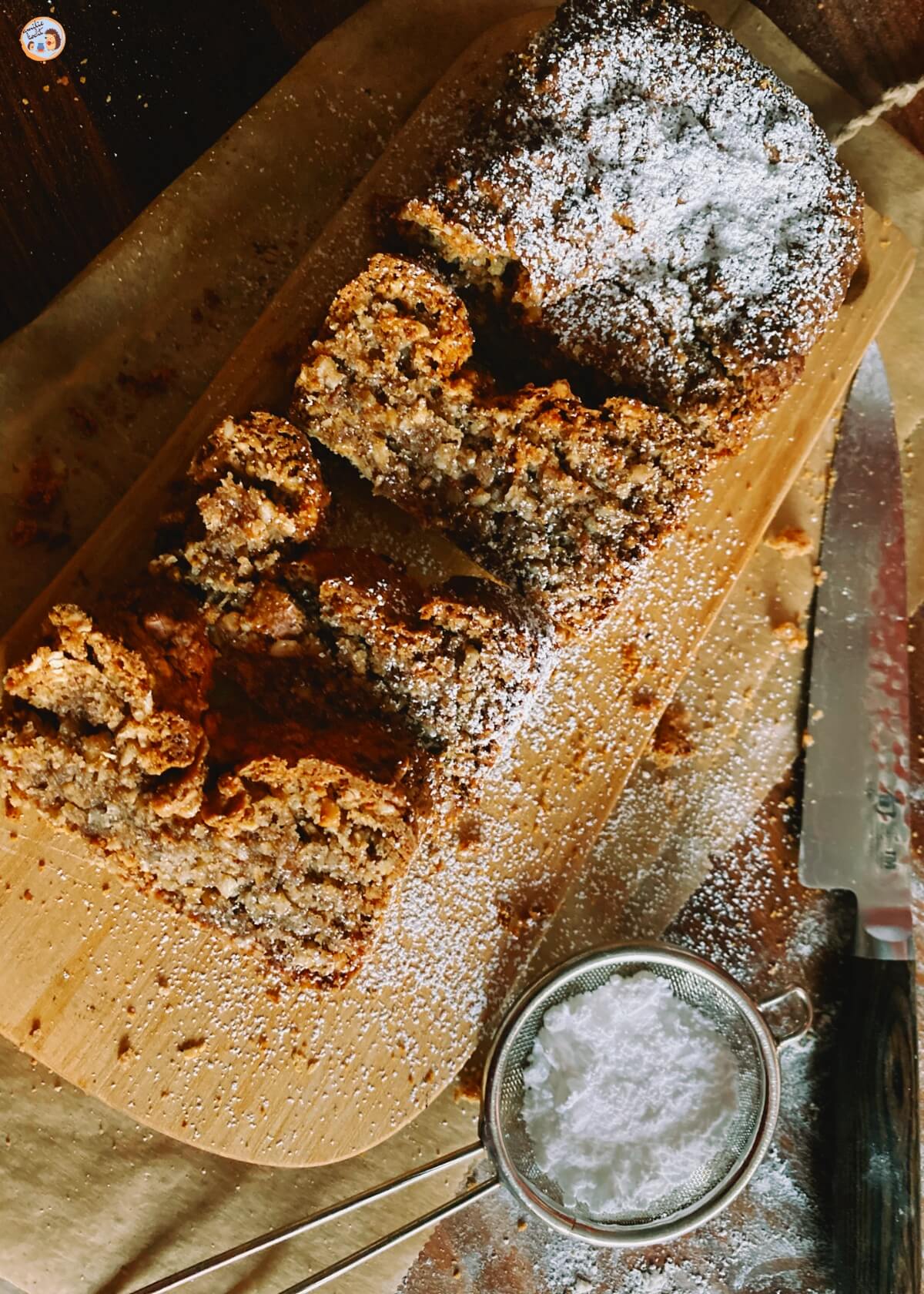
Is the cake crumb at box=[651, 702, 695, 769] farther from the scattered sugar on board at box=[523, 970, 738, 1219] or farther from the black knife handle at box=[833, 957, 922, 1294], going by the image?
the black knife handle at box=[833, 957, 922, 1294]

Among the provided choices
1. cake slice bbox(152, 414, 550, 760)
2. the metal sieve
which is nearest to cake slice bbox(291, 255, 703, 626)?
cake slice bbox(152, 414, 550, 760)

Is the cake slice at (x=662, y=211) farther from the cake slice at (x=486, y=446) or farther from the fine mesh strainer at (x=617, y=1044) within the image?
the fine mesh strainer at (x=617, y=1044)

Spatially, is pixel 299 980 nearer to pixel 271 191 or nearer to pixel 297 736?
pixel 297 736

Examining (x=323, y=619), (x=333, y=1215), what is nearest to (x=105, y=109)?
(x=323, y=619)

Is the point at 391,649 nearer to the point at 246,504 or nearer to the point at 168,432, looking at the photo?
the point at 246,504

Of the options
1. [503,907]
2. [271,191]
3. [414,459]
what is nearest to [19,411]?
[271,191]

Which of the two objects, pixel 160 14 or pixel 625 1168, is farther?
pixel 160 14
